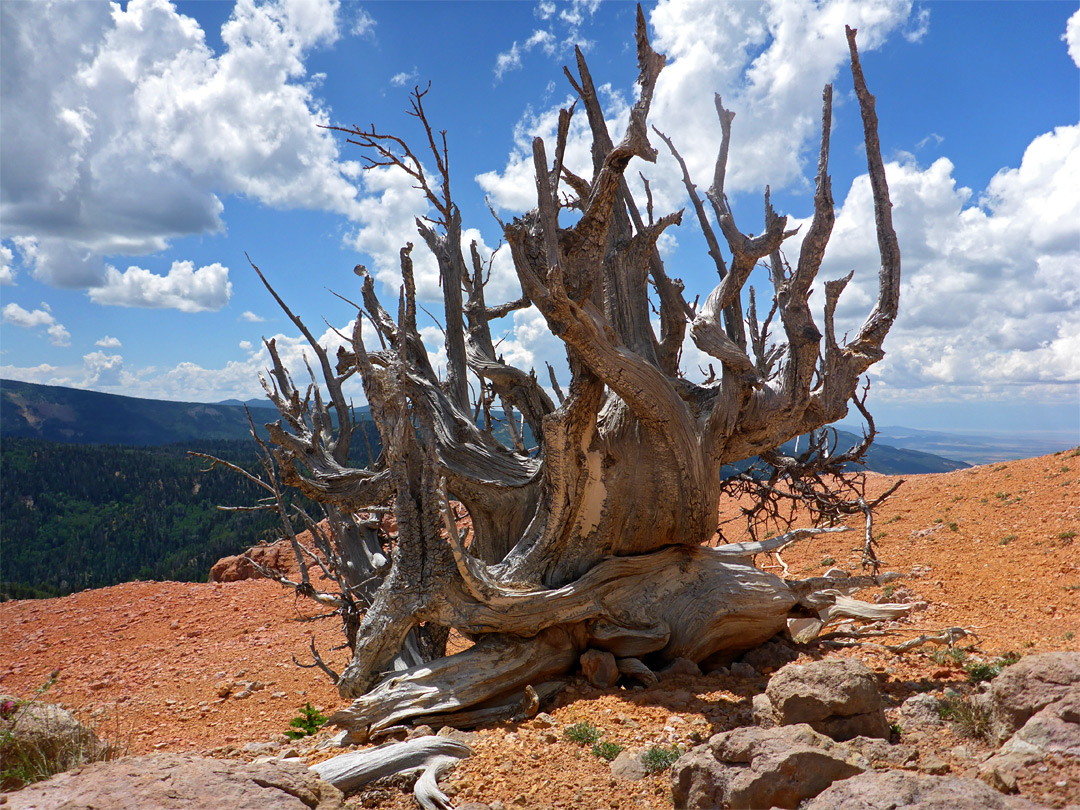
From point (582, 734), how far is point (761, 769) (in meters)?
1.52

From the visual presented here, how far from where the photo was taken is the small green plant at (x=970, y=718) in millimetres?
3186

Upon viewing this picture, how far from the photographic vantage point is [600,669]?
16.4 ft

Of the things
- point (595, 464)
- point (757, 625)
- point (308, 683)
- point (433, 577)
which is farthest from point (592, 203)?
point (308, 683)

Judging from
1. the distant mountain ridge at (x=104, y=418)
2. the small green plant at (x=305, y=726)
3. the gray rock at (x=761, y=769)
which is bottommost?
the small green plant at (x=305, y=726)

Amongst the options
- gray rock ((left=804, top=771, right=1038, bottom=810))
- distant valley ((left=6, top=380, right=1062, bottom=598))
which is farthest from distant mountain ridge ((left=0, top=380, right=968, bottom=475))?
gray rock ((left=804, top=771, right=1038, bottom=810))

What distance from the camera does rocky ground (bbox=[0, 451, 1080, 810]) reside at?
3.47 m

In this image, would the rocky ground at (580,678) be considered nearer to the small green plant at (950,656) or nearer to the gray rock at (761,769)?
the small green plant at (950,656)

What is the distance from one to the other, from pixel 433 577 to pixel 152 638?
410 inches

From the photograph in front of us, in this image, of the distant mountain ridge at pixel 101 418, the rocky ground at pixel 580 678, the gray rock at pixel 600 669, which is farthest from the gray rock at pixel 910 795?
the distant mountain ridge at pixel 101 418

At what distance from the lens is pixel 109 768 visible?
288 cm

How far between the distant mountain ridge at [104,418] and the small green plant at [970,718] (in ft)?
390

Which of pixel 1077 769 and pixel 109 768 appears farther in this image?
pixel 109 768

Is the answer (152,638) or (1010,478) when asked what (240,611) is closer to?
(152,638)

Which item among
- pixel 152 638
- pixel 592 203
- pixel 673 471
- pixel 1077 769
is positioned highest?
pixel 592 203
